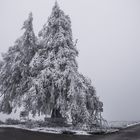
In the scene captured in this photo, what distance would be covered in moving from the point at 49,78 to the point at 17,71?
14.1 ft

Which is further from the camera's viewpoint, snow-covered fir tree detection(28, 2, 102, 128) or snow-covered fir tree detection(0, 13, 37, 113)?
snow-covered fir tree detection(0, 13, 37, 113)

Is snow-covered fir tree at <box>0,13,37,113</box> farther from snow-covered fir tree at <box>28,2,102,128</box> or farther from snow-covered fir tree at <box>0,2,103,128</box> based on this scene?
snow-covered fir tree at <box>28,2,102,128</box>

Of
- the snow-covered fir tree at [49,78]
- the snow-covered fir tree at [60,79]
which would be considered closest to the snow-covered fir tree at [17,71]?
the snow-covered fir tree at [49,78]

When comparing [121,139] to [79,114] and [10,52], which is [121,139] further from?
[10,52]

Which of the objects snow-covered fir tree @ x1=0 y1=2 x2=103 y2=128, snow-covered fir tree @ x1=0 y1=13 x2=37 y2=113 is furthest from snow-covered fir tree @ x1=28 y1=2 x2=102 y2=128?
snow-covered fir tree @ x1=0 y1=13 x2=37 y2=113

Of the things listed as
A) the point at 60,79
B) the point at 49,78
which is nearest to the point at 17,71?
the point at 49,78

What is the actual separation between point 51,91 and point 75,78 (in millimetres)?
2514

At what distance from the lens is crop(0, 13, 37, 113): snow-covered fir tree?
22688 mm

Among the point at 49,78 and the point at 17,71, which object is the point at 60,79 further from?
the point at 17,71

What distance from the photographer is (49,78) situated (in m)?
20.7

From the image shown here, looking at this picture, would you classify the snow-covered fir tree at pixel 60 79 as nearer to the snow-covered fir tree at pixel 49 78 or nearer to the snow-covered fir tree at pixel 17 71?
the snow-covered fir tree at pixel 49 78

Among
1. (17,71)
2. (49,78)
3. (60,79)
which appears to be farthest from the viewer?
(17,71)

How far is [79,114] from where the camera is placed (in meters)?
19.8

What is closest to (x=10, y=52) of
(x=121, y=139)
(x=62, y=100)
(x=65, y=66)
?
(x=65, y=66)
